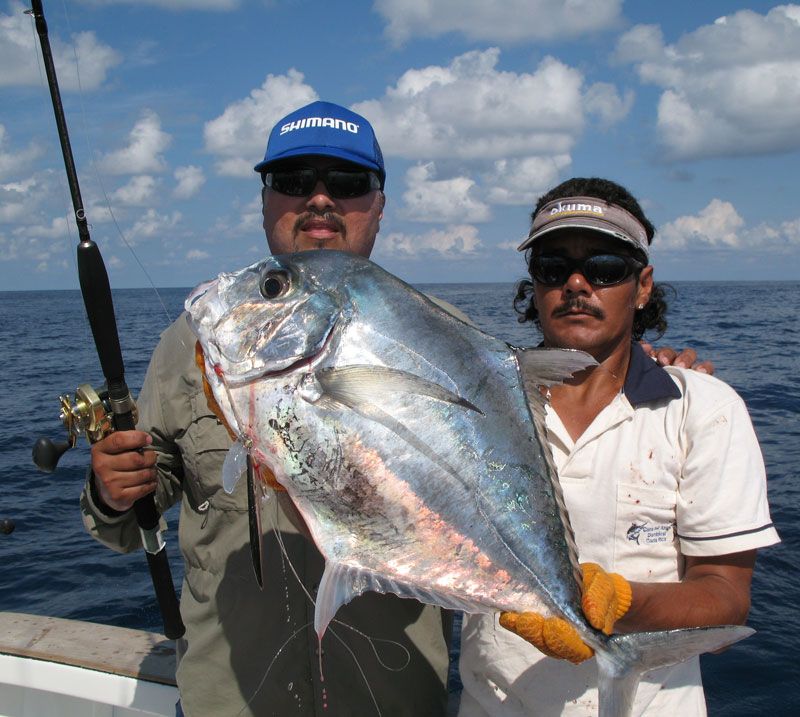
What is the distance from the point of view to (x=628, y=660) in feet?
5.73

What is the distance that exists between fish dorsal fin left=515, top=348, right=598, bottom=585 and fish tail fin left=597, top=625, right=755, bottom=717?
23cm

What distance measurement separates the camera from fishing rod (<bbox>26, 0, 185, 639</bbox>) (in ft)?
7.65

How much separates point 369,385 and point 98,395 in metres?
1.30

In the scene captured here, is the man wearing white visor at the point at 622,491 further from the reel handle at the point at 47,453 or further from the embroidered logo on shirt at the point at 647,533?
the reel handle at the point at 47,453

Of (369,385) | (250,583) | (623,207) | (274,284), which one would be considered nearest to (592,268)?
(623,207)

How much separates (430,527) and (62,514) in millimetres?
9027

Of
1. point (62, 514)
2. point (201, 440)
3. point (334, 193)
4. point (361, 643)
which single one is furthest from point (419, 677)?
point (62, 514)

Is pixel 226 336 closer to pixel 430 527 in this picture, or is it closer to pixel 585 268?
pixel 430 527

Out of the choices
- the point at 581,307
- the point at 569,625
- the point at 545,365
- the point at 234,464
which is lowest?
the point at 569,625

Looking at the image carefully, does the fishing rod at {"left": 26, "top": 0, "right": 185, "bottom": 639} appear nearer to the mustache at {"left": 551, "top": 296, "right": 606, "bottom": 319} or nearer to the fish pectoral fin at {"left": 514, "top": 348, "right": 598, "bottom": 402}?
the fish pectoral fin at {"left": 514, "top": 348, "right": 598, "bottom": 402}

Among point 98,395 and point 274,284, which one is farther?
point 98,395

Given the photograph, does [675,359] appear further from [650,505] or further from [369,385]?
[369,385]

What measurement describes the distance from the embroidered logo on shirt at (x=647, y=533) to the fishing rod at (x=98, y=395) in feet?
5.98

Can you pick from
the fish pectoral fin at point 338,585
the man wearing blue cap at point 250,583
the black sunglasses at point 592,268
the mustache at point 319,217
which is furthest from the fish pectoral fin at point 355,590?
the mustache at point 319,217
